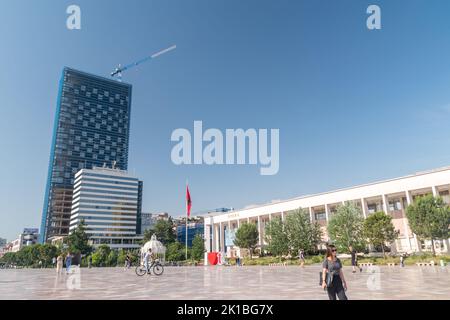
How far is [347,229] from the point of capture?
166 feet

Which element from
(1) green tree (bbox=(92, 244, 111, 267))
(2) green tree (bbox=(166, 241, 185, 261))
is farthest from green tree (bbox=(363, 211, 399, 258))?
(1) green tree (bbox=(92, 244, 111, 267))

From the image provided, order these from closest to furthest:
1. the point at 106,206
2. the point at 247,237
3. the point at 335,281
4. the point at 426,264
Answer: the point at 335,281
the point at 426,264
the point at 247,237
the point at 106,206

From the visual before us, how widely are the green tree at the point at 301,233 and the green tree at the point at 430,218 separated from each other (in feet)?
61.4

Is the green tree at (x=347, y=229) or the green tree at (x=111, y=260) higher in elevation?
the green tree at (x=347, y=229)

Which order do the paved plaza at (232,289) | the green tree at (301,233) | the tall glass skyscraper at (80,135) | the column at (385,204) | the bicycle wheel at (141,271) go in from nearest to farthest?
1. the paved plaza at (232,289)
2. the bicycle wheel at (141,271)
3. the column at (385,204)
4. the green tree at (301,233)
5. the tall glass skyscraper at (80,135)

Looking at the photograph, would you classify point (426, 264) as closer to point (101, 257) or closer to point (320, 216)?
point (320, 216)

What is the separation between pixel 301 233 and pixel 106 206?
370 feet

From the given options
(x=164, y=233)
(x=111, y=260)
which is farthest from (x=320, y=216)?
(x=111, y=260)

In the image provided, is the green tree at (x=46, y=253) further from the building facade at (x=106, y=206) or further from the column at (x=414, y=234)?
the column at (x=414, y=234)

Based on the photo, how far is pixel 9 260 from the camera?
13412 centimetres

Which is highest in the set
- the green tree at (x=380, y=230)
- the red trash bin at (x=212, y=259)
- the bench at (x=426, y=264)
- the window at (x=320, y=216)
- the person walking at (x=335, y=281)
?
the window at (x=320, y=216)

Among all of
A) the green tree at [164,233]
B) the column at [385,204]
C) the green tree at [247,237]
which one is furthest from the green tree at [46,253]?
the column at [385,204]

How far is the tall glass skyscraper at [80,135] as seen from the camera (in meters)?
159
